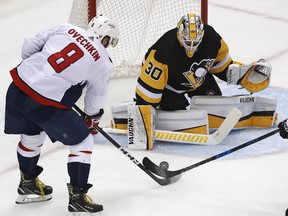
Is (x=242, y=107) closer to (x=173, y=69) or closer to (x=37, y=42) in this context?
(x=173, y=69)

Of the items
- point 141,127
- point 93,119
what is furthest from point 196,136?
point 93,119

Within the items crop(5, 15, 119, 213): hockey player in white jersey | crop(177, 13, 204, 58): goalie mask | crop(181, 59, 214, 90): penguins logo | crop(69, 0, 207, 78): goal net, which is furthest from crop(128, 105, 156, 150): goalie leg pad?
crop(69, 0, 207, 78): goal net

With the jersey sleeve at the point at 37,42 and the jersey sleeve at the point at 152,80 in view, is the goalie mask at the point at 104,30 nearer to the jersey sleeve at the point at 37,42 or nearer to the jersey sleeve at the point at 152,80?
the jersey sleeve at the point at 37,42

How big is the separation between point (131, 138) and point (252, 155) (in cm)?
57

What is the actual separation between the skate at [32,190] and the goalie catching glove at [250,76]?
4.04ft

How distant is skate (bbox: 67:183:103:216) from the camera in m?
3.31

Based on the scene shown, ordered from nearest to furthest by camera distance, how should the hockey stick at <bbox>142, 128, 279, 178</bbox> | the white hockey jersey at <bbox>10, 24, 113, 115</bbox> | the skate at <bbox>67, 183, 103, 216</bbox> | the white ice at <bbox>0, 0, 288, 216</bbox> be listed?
1. the white hockey jersey at <bbox>10, 24, 113, 115</bbox>
2. the skate at <bbox>67, 183, 103, 216</bbox>
3. the white ice at <bbox>0, 0, 288, 216</bbox>
4. the hockey stick at <bbox>142, 128, 279, 178</bbox>

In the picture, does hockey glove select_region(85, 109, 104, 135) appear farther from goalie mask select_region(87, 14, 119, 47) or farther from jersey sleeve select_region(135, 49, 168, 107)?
jersey sleeve select_region(135, 49, 168, 107)

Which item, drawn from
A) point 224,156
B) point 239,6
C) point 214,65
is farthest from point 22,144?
point 239,6

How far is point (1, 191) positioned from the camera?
3.61 metres

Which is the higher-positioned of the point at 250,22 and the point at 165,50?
the point at 165,50

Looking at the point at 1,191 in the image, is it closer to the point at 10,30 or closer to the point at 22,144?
the point at 22,144

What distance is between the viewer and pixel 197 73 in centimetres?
404

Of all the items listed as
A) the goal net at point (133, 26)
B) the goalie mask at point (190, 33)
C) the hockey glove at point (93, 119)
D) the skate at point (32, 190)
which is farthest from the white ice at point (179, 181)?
the goalie mask at point (190, 33)
